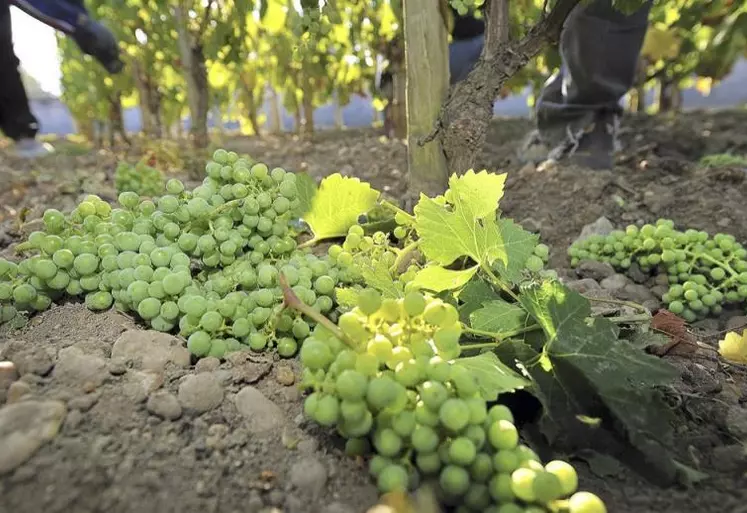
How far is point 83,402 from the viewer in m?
0.97

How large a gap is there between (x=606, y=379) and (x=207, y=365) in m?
0.76

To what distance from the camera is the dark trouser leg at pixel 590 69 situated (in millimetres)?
2947

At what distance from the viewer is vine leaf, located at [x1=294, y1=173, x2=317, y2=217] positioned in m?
1.48

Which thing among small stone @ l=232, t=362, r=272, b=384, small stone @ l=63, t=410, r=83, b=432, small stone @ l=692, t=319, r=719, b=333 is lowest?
small stone @ l=692, t=319, r=719, b=333

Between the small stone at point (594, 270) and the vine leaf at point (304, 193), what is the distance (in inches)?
38.8

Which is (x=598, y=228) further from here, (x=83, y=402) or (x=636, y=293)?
(x=83, y=402)

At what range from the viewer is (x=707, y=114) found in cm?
600

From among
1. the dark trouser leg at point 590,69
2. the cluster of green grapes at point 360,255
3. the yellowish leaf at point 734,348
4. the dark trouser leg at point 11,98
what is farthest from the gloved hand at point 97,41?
the yellowish leaf at point 734,348

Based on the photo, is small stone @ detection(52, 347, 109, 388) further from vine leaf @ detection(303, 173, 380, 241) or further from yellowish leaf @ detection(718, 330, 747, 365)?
yellowish leaf @ detection(718, 330, 747, 365)

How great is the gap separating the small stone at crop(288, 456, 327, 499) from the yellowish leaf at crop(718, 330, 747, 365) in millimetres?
992

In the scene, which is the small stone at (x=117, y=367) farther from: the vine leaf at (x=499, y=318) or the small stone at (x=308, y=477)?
the vine leaf at (x=499, y=318)

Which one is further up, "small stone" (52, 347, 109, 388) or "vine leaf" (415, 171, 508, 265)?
"vine leaf" (415, 171, 508, 265)

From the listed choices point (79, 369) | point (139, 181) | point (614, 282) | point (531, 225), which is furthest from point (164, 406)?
point (139, 181)

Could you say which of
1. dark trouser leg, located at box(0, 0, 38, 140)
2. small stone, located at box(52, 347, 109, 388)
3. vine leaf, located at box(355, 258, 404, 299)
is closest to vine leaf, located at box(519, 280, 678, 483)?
vine leaf, located at box(355, 258, 404, 299)
